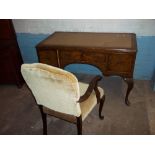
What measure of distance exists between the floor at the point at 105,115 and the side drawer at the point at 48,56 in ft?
2.31

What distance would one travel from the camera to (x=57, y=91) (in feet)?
4.69

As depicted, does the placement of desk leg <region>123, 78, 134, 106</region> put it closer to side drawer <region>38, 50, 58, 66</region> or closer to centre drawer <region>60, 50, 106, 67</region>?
centre drawer <region>60, 50, 106, 67</region>

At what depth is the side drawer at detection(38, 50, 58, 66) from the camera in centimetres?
220

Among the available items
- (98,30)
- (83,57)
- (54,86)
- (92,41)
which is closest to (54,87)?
(54,86)

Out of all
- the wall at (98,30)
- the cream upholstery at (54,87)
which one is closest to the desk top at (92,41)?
the wall at (98,30)

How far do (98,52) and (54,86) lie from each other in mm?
832

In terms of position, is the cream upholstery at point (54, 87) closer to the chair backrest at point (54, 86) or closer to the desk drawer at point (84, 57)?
the chair backrest at point (54, 86)

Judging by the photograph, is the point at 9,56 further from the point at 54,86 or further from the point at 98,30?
the point at 54,86

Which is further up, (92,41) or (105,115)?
(92,41)

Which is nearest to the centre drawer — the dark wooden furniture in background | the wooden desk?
the wooden desk

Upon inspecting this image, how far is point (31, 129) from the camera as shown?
83.0 inches

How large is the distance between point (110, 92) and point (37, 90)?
4.63 feet

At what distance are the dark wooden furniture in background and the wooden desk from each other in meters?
0.68
